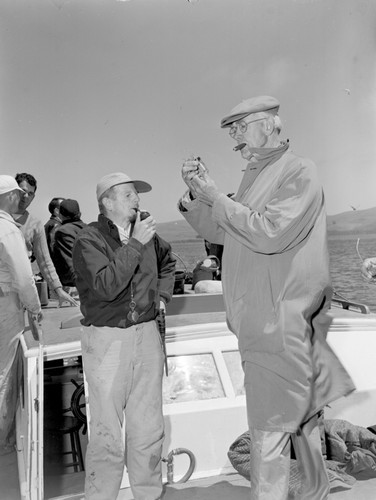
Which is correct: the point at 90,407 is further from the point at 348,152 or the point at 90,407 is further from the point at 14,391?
the point at 348,152

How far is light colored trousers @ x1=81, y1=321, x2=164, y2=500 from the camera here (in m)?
1.83

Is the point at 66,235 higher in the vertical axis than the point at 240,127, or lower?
lower

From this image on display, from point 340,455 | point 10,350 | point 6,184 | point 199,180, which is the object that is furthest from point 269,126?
point 10,350

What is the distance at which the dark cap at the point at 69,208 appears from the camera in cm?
345

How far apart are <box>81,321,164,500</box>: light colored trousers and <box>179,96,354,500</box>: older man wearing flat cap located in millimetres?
383

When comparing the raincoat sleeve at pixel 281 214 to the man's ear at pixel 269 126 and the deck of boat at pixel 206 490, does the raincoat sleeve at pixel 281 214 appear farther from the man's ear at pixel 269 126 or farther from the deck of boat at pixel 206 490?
the deck of boat at pixel 206 490

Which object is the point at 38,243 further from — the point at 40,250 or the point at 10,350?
the point at 10,350

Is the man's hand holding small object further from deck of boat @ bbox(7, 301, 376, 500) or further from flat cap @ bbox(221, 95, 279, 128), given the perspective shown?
deck of boat @ bbox(7, 301, 376, 500)

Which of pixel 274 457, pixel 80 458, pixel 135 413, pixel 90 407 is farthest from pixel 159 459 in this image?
pixel 80 458

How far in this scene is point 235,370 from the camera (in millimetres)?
2350

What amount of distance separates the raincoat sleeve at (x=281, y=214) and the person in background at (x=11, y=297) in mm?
1043

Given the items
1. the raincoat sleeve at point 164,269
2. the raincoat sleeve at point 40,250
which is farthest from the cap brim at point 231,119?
the raincoat sleeve at point 40,250

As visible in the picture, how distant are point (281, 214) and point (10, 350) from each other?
5.07 feet

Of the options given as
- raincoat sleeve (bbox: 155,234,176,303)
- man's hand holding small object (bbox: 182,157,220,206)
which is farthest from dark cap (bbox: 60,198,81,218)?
man's hand holding small object (bbox: 182,157,220,206)
